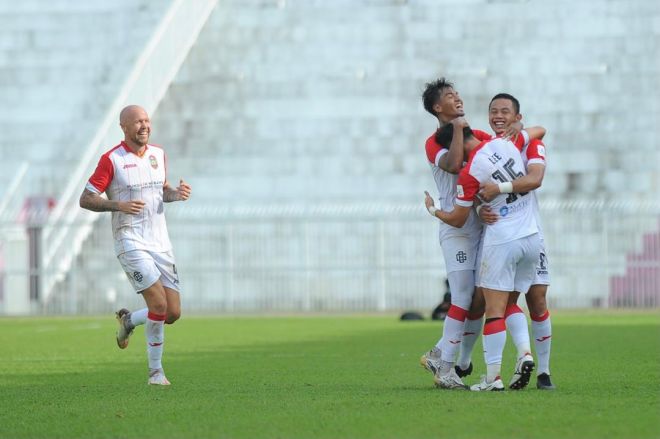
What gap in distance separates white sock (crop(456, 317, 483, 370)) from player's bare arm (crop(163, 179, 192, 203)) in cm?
209

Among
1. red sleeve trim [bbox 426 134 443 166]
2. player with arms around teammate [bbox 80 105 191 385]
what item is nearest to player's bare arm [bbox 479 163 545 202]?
red sleeve trim [bbox 426 134 443 166]

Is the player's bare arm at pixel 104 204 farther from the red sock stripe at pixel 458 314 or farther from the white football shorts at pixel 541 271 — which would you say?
the white football shorts at pixel 541 271

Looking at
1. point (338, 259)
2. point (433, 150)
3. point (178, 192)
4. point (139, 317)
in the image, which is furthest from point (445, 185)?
point (338, 259)

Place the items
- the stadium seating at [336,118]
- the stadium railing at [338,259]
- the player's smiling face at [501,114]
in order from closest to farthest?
the player's smiling face at [501,114] → the stadium railing at [338,259] → the stadium seating at [336,118]

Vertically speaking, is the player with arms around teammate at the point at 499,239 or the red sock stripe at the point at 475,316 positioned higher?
the player with arms around teammate at the point at 499,239

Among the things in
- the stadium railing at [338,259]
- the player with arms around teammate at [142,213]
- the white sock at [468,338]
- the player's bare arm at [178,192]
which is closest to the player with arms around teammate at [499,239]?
the white sock at [468,338]

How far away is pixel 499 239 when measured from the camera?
916cm

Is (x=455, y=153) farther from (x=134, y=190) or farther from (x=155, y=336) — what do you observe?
(x=155, y=336)

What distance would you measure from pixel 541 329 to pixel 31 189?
63.7 ft

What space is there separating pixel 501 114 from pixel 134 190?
2771 millimetres

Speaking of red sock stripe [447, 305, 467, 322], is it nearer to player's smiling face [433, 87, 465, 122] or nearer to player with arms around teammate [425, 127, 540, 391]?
player with arms around teammate [425, 127, 540, 391]

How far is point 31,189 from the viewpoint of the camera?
27719 millimetres

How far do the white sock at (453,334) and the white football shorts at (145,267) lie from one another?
2210 mm

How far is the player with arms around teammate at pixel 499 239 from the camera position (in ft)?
30.0
